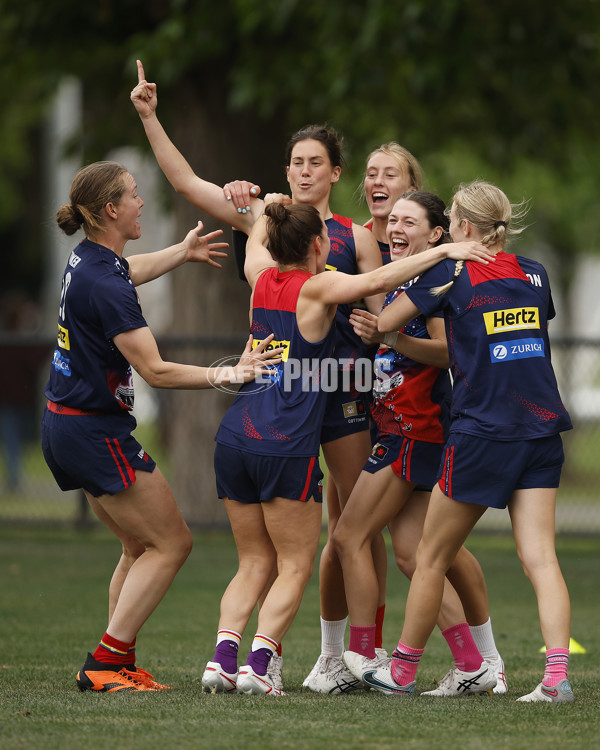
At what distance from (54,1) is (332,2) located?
2.95 metres

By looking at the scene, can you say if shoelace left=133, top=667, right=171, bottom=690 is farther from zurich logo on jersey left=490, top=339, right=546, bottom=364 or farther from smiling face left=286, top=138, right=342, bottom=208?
smiling face left=286, top=138, right=342, bottom=208

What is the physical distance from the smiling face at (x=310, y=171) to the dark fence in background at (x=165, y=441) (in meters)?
6.00

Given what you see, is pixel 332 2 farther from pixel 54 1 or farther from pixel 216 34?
pixel 54 1

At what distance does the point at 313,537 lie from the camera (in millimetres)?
5223

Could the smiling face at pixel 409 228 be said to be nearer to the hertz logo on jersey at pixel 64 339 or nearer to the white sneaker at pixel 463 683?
the hertz logo on jersey at pixel 64 339

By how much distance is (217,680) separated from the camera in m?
5.06

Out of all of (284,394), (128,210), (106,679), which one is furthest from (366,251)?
(106,679)

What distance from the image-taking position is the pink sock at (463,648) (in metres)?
5.35

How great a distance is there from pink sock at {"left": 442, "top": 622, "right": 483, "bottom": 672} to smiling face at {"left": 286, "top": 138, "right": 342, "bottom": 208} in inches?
79.2

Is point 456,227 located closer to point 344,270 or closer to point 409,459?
point 344,270

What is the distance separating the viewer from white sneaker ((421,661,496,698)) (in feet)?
17.4

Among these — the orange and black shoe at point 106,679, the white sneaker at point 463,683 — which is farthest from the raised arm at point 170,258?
the white sneaker at point 463,683

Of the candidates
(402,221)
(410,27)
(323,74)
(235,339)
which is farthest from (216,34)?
(402,221)

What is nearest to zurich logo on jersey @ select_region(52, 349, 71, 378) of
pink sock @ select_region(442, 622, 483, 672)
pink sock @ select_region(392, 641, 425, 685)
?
pink sock @ select_region(392, 641, 425, 685)
